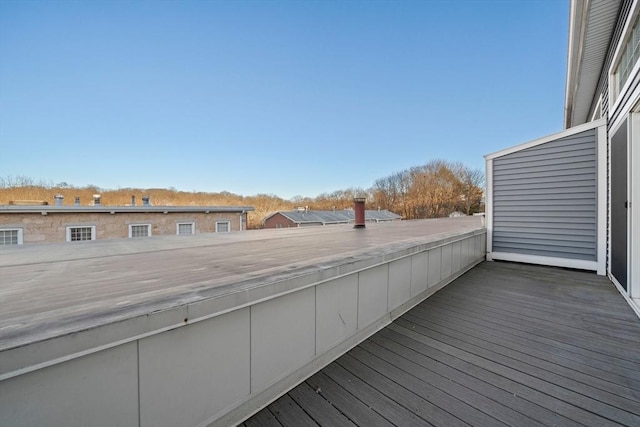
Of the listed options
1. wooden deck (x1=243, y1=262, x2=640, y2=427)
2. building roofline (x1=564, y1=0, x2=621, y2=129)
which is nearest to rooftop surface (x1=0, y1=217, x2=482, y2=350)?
wooden deck (x1=243, y1=262, x2=640, y2=427)

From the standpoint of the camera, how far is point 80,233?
9.88 meters

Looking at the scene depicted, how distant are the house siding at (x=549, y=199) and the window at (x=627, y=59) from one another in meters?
0.76

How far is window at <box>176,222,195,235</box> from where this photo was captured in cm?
1184

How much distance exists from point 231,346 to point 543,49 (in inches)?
615

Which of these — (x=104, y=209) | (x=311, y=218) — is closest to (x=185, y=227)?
(x=104, y=209)

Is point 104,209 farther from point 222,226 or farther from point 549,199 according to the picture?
point 549,199

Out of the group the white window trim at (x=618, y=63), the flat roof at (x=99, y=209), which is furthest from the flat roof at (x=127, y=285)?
the flat roof at (x=99, y=209)

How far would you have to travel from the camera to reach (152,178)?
25734 mm

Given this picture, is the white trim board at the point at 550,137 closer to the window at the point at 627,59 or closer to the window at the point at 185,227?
the window at the point at 627,59

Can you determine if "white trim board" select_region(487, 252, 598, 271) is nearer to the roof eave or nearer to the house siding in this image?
the house siding

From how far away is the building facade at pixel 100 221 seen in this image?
8.84 meters

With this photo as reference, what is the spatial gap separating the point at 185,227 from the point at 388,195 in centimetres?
2640

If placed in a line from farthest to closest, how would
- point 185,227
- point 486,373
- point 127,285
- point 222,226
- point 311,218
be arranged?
point 311,218, point 222,226, point 185,227, point 486,373, point 127,285

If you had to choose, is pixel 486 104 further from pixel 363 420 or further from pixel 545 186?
pixel 363 420
